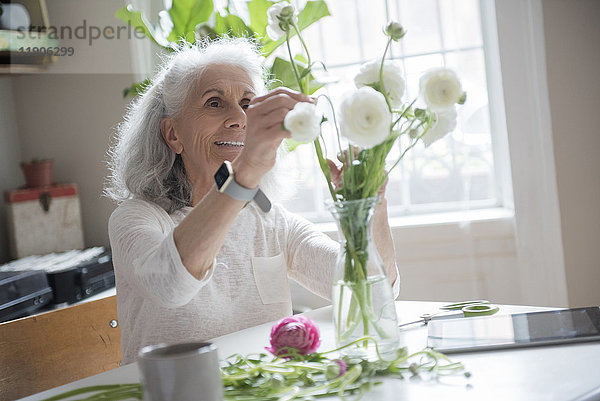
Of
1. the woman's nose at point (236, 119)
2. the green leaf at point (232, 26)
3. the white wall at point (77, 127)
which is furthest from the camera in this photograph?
the white wall at point (77, 127)

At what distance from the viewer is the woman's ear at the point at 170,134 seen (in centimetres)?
171

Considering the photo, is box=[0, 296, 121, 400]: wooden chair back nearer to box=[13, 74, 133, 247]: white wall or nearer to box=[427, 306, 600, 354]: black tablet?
box=[427, 306, 600, 354]: black tablet

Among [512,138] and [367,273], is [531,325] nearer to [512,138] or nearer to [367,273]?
[367,273]

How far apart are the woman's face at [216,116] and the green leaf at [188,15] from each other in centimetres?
81

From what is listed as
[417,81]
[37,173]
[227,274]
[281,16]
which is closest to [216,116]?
→ [227,274]

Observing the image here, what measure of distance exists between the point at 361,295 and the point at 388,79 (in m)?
0.31

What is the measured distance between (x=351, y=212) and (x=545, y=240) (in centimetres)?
166

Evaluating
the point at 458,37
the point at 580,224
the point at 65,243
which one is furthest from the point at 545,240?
the point at 65,243

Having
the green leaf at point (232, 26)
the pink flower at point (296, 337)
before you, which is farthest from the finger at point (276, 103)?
the green leaf at point (232, 26)

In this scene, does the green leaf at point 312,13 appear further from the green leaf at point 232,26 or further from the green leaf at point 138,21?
the green leaf at point 138,21

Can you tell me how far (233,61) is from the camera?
167 cm

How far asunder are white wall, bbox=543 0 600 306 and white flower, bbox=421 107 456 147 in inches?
58.2

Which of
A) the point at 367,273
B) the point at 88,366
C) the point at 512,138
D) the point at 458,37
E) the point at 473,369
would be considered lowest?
the point at 88,366

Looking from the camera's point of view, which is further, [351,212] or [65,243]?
[65,243]
